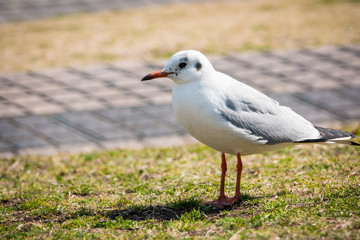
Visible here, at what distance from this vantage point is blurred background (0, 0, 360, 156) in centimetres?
624

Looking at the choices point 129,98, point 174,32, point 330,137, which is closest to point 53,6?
point 174,32

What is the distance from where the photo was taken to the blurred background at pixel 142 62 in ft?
20.5

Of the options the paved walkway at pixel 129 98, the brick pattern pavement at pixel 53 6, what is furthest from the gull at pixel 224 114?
the brick pattern pavement at pixel 53 6

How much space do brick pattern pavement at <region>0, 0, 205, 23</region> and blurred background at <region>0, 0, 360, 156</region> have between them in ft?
0.16

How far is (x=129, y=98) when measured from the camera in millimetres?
7070

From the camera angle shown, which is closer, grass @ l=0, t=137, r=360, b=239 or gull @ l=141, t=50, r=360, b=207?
grass @ l=0, t=137, r=360, b=239

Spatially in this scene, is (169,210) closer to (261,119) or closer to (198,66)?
(261,119)

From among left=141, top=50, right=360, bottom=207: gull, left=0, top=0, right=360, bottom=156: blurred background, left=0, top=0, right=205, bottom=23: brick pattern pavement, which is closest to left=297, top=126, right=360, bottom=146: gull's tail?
left=141, top=50, right=360, bottom=207: gull

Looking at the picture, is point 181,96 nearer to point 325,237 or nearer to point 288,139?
point 288,139

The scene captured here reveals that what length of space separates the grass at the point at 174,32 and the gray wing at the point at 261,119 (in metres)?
4.91

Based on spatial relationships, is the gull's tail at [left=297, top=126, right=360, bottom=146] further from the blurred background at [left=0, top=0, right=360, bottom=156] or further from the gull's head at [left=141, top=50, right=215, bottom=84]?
the blurred background at [left=0, top=0, right=360, bottom=156]

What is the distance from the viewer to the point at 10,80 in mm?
7703

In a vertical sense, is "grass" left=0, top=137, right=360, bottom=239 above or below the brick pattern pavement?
below

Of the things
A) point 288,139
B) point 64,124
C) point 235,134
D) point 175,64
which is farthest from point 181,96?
point 64,124
